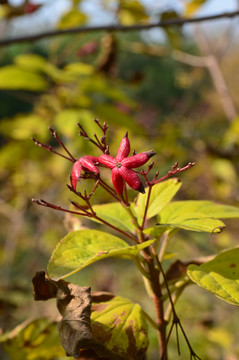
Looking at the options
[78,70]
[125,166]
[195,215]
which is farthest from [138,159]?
[78,70]

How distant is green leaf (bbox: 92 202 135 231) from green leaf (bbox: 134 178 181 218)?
0.06 ft

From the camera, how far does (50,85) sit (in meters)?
1.40

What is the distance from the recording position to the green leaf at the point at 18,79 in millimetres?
1190

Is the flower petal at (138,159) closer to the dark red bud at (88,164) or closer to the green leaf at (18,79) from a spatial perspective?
the dark red bud at (88,164)

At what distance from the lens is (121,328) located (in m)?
0.41

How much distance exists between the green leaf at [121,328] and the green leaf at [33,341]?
0.47 ft

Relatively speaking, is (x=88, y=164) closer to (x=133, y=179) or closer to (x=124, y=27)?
(x=133, y=179)

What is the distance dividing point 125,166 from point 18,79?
3.26 feet

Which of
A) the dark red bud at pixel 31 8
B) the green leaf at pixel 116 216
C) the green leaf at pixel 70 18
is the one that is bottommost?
the green leaf at pixel 116 216

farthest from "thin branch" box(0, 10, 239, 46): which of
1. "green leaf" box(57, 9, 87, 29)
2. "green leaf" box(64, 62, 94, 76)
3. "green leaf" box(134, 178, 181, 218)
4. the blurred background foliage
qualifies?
"green leaf" box(57, 9, 87, 29)

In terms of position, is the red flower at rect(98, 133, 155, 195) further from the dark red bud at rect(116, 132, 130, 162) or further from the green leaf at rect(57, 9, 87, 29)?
the green leaf at rect(57, 9, 87, 29)

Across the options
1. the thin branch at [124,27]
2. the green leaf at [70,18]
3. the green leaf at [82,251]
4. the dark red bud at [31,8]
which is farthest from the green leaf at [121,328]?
the green leaf at [70,18]

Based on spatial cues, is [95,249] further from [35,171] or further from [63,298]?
[35,171]

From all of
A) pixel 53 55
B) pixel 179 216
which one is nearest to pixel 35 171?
pixel 53 55
